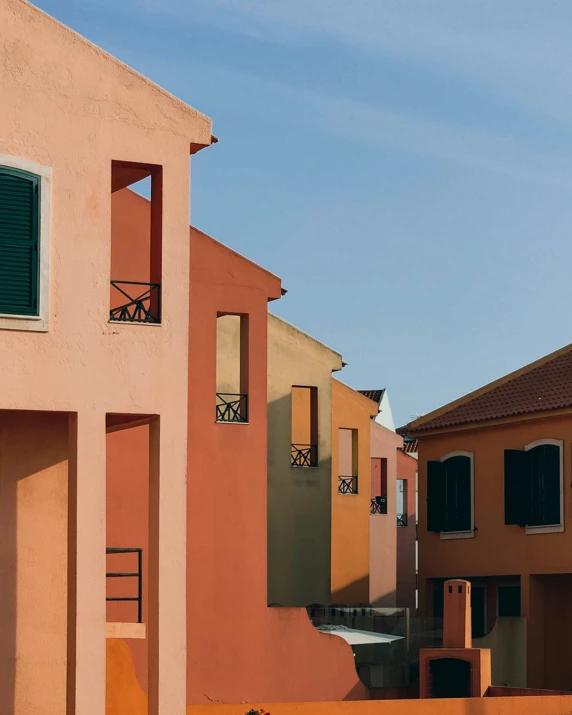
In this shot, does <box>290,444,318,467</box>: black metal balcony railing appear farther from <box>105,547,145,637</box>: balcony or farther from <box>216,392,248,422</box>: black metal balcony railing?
<box>105,547,145,637</box>: balcony

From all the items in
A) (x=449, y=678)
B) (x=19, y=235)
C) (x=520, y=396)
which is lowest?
(x=449, y=678)

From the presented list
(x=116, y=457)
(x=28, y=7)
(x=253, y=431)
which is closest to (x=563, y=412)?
(x=253, y=431)

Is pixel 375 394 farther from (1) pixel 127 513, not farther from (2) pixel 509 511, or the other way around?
(1) pixel 127 513

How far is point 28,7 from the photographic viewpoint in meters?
15.6

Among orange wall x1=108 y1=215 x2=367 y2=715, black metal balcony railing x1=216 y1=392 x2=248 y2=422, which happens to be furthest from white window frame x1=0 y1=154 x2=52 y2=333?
black metal balcony railing x1=216 y1=392 x2=248 y2=422

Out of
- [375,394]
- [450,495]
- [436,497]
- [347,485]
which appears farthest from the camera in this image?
[375,394]

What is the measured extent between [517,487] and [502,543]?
1387mm

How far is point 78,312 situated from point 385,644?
12.8 m

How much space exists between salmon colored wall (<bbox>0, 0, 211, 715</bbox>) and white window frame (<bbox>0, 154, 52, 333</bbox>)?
0.16ft

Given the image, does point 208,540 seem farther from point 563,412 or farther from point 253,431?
point 563,412

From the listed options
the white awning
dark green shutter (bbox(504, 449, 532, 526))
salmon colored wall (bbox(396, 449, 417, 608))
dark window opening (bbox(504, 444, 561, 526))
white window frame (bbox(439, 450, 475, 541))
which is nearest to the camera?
the white awning

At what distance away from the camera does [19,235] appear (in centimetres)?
1526

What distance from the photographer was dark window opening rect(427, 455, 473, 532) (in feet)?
102

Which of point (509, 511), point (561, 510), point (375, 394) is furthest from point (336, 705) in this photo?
point (375, 394)
